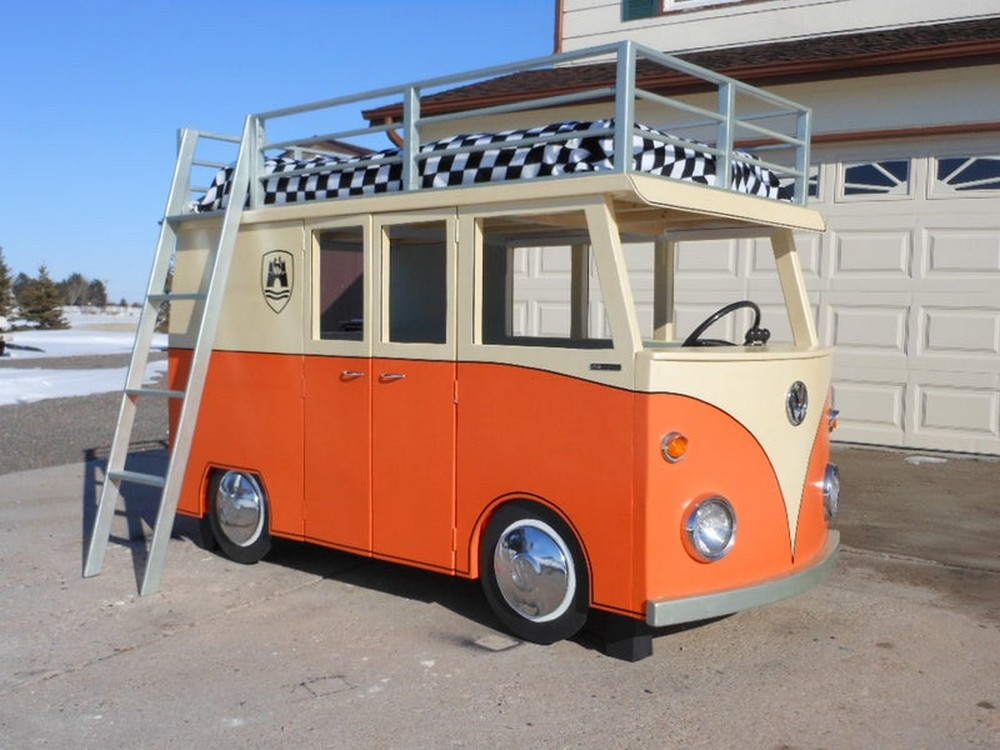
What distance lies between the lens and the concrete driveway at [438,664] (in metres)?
3.69

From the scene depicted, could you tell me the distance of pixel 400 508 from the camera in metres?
4.92

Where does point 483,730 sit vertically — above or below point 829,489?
below

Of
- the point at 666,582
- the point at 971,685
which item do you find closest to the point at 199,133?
the point at 666,582

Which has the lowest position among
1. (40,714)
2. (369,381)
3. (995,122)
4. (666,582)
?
(40,714)

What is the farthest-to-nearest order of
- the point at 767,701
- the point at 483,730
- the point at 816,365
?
the point at 816,365, the point at 767,701, the point at 483,730

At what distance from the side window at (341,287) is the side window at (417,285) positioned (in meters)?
0.20

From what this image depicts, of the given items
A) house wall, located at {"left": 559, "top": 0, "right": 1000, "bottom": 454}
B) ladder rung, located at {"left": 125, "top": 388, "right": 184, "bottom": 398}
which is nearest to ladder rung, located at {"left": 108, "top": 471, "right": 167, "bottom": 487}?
ladder rung, located at {"left": 125, "top": 388, "right": 184, "bottom": 398}

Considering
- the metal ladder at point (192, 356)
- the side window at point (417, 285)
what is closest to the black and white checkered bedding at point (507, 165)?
the metal ladder at point (192, 356)

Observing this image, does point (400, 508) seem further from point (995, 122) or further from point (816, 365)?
point (995, 122)

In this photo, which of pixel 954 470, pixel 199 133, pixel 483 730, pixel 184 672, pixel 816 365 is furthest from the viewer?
pixel 954 470

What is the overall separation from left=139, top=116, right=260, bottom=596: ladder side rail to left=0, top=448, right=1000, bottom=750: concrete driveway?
261 millimetres

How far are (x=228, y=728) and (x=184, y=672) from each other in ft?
2.08

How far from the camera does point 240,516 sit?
581 cm

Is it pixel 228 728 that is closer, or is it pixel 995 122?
pixel 228 728
